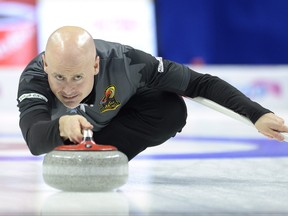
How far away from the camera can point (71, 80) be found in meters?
2.12

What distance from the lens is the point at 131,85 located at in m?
2.53

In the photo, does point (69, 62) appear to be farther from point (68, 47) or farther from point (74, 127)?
point (74, 127)

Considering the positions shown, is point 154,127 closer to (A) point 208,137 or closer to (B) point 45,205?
(B) point 45,205

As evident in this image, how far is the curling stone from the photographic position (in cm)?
190

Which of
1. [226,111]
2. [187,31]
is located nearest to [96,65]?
[226,111]

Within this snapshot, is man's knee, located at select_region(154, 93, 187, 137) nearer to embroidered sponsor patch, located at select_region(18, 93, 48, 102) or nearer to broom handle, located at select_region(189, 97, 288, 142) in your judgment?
broom handle, located at select_region(189, 97, 288, 142)

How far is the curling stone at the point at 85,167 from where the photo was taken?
190 cm

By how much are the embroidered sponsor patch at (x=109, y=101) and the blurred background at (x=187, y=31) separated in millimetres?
5769

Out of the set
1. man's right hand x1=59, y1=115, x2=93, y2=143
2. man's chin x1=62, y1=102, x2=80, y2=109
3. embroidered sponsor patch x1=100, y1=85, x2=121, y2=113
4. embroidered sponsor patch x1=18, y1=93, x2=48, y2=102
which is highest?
man's right hand x1=59, y1=115, x2=93, y2=143

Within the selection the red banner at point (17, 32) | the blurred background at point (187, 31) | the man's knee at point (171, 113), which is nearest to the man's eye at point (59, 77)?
the man's knee at point (171, 113)

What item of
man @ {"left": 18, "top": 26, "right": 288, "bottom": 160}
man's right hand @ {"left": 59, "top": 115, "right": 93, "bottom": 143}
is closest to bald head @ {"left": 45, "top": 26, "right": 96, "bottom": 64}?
man @ {"left": 18, "top": 26, "right": 288, "bottom": 160}

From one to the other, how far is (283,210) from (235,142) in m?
2.77

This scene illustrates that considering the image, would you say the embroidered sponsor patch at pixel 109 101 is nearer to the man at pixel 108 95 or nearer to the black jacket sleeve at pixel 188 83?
the man at pixel 108 95

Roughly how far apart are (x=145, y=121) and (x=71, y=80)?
2.36 feet
